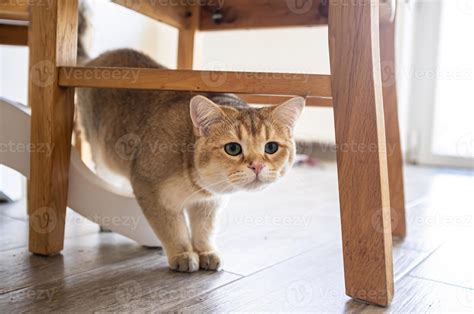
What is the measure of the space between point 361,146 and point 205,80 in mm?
349

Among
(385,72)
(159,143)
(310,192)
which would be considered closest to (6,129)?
(159,143)

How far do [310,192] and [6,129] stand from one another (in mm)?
1527

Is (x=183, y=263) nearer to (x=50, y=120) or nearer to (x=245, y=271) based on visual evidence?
(x=245, y=271)

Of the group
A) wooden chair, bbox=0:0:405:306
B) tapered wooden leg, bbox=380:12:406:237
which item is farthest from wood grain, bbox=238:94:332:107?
tapered wooden leg, bbox=380:12:406:237

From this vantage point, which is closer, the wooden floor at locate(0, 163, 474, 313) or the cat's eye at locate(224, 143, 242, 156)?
the wooden floor at locate(0, 163, 474, 313)

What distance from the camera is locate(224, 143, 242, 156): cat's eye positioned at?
44.3 inches

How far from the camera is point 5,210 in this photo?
177 cm

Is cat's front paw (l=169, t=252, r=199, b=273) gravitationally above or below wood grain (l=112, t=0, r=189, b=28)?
below

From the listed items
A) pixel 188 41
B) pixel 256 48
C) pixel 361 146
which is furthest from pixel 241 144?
pixel 256 48

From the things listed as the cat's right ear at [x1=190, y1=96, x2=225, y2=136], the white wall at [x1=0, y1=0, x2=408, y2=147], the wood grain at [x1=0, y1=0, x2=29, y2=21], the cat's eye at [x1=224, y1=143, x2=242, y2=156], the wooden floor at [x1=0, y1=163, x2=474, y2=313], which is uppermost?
the white wall at [x1=0, y1=0, x2=408, y2=147]

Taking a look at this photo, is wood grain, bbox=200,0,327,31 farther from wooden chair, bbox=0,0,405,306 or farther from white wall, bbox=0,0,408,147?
white wall, bbox=0,0,408,147

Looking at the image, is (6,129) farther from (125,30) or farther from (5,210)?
(125,30)

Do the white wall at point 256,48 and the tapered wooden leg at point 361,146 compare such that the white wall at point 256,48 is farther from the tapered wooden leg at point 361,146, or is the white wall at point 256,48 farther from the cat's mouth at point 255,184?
the tapered wooden leg at point 361,146

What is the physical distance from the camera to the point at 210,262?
1.23 metres
